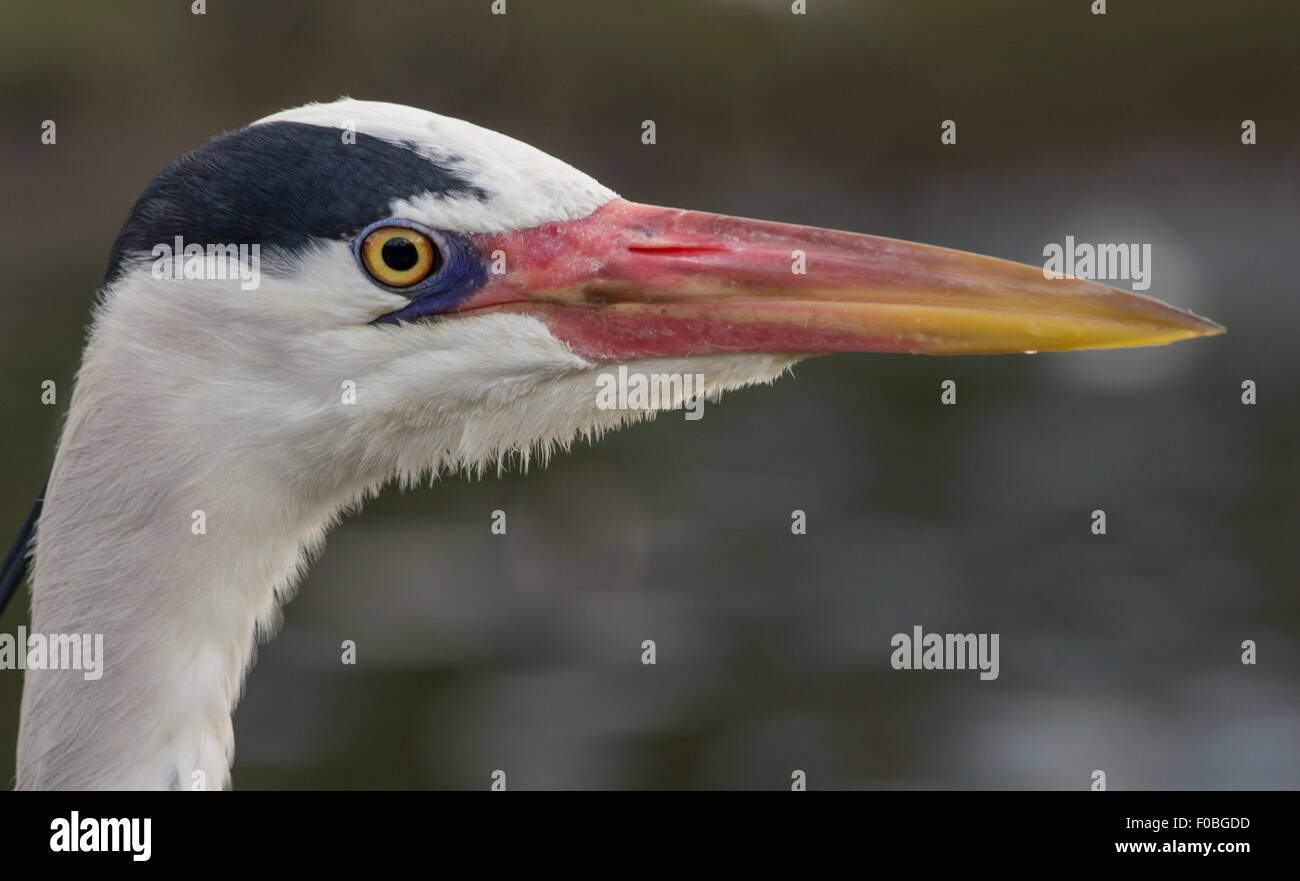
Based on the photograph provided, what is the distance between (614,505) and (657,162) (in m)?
3.88

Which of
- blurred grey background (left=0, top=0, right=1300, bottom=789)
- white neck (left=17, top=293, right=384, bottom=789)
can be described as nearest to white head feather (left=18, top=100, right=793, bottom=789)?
white neck (left=17, top=293, right=384, bottom=789)

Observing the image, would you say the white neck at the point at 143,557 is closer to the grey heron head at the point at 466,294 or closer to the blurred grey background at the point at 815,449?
the grey heron head at the point at 466,294

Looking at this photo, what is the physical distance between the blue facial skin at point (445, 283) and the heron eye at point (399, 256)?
12 mm

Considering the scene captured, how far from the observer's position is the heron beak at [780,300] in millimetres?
2869

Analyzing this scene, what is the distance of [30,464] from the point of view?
981 cm

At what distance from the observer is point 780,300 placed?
2.88m

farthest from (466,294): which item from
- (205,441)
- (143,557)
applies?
(143,557)

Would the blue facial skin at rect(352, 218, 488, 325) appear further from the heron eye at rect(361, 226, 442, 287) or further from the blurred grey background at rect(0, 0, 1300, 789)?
the blurred grey background at rect(0, 0, 1300, 789)

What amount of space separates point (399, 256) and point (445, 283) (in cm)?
11

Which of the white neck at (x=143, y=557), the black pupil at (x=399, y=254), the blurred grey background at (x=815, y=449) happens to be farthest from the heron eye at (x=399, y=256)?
the blurred grey background at (x=815, y=449)

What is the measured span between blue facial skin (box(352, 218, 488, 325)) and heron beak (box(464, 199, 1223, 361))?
28 mm

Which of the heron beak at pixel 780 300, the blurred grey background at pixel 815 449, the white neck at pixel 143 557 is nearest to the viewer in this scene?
the white neck at pixel 143 557

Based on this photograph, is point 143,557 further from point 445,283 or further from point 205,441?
point 445,283
